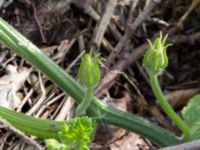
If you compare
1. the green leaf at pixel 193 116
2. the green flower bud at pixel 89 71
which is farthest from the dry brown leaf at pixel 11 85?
the green leaf at pixel 193 116

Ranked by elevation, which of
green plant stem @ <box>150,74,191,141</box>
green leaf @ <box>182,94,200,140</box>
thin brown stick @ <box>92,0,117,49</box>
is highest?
thin brown stick @ <box>92,0,117,49</box>

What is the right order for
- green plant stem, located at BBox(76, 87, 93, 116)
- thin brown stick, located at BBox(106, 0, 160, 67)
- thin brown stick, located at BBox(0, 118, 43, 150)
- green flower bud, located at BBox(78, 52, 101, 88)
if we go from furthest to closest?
thin brown stick, located at BBox(106, 0, 160, 67) < thin brown stick, located at BBox(0, 118, 43, 150) < green plant stem, located at BBox(76, 87, 93, 116) < green flower bud, located at BBox(78, 52, 101, 88)

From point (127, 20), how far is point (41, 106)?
2.56 feet

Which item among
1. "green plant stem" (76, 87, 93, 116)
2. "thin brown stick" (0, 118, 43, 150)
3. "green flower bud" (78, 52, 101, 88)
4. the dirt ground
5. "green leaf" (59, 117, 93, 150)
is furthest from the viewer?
the dirt ground

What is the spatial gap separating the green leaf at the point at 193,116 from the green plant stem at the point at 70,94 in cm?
10

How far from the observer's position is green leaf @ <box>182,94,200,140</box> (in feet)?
8.07

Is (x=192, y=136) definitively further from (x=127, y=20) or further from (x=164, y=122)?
(x=127, y=20)

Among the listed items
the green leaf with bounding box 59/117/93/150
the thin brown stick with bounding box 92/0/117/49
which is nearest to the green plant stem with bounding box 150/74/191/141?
the green leaf with bounding box 59/117/93/150

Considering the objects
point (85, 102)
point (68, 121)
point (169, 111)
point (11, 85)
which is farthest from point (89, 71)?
point (11, 85)

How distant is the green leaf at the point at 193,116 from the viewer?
246cm

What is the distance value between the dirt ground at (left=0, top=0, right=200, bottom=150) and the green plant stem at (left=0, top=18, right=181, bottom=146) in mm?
175

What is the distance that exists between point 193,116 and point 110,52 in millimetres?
658

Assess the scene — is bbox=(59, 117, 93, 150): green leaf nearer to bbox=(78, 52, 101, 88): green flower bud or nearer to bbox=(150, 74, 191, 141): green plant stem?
bbox=(78, 52, 101, 88): green flower bud

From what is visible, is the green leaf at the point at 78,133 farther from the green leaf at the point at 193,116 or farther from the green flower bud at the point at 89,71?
the green leaf at the point at 193,116
